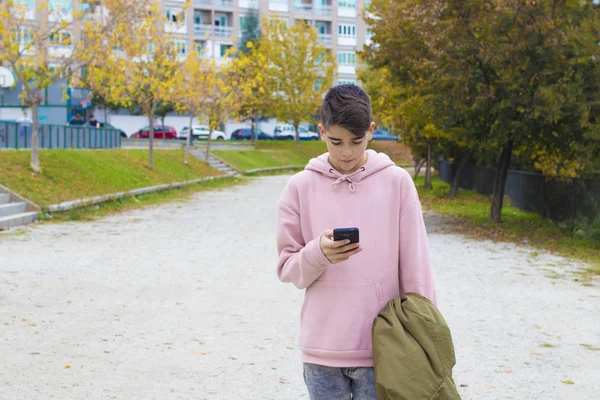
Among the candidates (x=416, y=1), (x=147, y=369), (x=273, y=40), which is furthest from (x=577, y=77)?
(x=273, y=40)

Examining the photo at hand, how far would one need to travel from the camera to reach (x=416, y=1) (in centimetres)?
1720

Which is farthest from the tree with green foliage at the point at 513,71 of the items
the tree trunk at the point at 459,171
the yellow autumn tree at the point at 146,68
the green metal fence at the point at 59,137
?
the yellow autumn tree at the point at 146,68

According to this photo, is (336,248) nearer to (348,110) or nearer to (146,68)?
(348,110)

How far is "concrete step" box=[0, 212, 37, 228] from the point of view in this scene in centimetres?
1615

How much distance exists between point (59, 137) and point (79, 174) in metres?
6.35

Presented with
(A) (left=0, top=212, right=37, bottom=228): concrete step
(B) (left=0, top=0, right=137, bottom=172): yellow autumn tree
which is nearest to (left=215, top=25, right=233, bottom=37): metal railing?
(B) (left=0, top=0, right=137, bottom=172): yellow autumn tree

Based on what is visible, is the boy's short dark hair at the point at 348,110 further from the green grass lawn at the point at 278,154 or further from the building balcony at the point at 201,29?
the building balcony at the point at 201,29

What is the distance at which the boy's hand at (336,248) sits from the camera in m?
2.74

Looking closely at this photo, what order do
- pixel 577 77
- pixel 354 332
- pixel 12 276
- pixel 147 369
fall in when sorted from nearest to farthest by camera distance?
pixel 354 332
pixel 147 369
pixel 12 276
pixel 577 77

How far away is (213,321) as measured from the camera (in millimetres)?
8031

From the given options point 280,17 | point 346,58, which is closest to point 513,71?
point 280,17

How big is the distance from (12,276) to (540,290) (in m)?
6.26

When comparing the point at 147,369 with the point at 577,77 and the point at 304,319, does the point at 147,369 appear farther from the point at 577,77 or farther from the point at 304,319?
the point at 577,77

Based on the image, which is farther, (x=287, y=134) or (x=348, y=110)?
(x=287, y=134)
